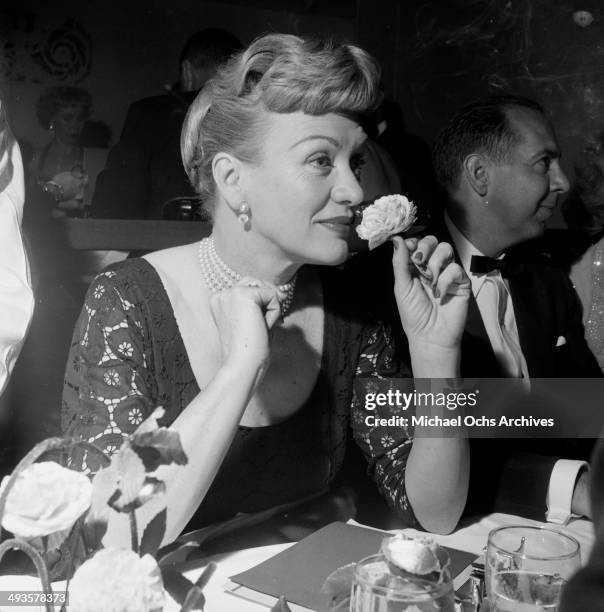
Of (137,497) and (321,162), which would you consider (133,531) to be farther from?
(321,162)

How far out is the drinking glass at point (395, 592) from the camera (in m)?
0.59

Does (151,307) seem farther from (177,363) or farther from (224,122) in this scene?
(224,122)

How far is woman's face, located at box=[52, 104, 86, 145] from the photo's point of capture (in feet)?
6.45

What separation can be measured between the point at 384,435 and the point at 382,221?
1.30 ft

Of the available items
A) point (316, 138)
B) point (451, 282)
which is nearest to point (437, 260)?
point (451, 282)

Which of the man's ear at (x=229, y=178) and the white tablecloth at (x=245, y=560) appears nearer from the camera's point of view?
the white tablecloth at (x=245, y=560)

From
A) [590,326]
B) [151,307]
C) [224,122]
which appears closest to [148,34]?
[224,122]

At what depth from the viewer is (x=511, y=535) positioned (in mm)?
754

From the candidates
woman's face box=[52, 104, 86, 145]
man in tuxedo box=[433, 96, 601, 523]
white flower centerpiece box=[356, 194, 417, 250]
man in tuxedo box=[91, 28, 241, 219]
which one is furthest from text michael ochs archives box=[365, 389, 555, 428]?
woman's face box=[52, 104, 86, 145]

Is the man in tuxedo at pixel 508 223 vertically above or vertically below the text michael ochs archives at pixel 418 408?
above

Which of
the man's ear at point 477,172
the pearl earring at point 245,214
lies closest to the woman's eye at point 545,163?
the man's ear at point 477,172

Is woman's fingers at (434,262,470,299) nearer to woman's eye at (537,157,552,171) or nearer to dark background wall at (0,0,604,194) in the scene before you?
woman's eye at (537,157,552,171)

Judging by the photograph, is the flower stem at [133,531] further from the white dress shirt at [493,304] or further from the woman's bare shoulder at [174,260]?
the white dress shirt at [493,304]

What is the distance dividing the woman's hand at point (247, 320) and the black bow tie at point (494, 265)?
3.49 ft
